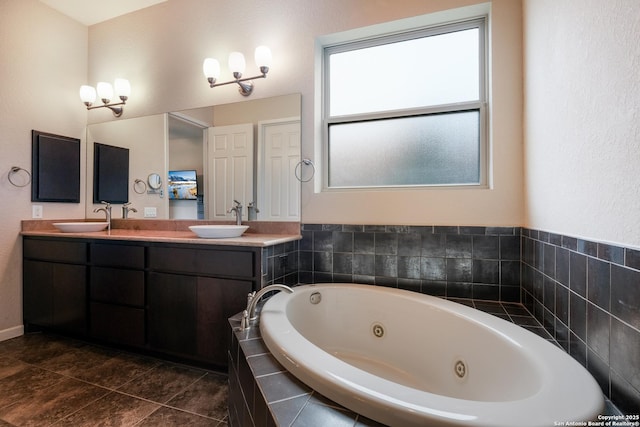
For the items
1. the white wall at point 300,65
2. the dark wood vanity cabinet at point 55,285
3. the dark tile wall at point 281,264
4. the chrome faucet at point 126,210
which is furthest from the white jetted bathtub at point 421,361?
the chrome faucet at point 126,210

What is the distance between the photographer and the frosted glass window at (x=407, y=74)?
1.86 metres

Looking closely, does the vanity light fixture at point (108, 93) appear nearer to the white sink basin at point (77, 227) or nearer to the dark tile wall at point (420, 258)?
the white sink basin at point (77, 227)

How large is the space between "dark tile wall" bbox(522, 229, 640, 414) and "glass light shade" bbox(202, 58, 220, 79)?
8.04ft

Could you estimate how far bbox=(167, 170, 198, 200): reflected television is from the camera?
7.64ft

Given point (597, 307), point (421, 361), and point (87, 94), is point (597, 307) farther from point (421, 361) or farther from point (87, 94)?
point (87, 94)

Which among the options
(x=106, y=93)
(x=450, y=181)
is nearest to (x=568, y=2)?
(x=450, y=181)

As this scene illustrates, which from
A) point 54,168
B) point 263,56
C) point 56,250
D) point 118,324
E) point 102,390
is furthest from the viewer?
point 54,168

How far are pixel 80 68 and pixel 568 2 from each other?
12.6 feet

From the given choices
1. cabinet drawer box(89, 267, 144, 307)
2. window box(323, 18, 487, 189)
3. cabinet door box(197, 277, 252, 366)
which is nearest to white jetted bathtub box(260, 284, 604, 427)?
cabinet door box(197, 277, 252, 366)

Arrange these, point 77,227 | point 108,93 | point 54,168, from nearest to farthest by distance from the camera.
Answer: point 77,227 < point 54,168 < point 108,93

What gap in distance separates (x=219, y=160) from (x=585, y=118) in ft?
7.14

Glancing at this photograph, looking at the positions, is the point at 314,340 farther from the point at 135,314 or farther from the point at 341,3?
the point at 341,3

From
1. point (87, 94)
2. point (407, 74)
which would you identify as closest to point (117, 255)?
point (87, 94)

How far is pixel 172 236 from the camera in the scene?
6.62ft
